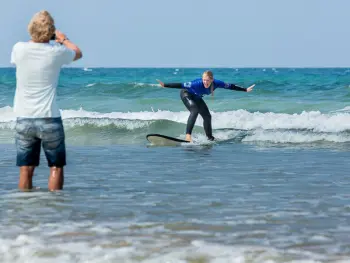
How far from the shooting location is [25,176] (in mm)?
7680

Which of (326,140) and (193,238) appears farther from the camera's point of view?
(326,140)

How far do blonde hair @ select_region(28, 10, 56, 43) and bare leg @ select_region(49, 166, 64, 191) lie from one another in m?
1.40

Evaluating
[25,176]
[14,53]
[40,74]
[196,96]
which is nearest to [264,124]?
[196,96]

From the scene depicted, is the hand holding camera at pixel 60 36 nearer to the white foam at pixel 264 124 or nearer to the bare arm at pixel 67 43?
the bare arm at pixel 67 43

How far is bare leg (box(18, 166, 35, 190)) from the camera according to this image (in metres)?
7.51

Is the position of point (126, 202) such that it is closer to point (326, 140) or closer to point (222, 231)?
point (222, 231)

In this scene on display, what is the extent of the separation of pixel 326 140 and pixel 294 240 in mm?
10749

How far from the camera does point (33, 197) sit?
7.54m

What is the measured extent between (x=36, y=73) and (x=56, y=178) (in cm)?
133

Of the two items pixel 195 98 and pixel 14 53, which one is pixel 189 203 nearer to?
→ pixel 14 53

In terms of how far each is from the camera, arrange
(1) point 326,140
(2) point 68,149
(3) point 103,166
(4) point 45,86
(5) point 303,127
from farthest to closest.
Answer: (5) point 303,127, (1) point 326,140, (2) point 68,149, (3) point 103,166, (4) point 45,86

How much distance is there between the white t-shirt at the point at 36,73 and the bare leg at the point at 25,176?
0.81m

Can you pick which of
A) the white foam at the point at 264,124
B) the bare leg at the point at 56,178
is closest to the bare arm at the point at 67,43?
the bare leg at the point at 56,178

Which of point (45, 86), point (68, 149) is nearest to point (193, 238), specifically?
point (45, 86)
